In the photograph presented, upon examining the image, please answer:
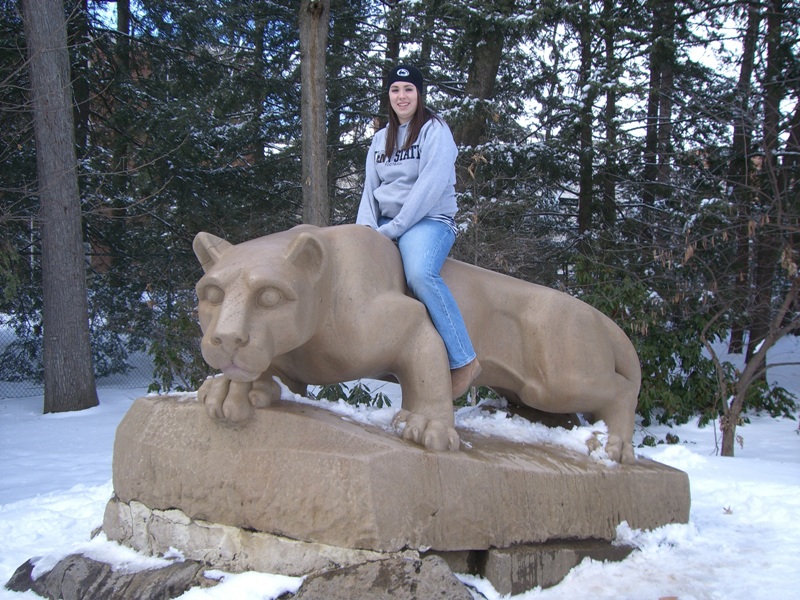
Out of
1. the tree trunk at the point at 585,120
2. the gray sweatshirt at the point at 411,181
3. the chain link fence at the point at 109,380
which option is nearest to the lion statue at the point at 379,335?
the gray sweatshirt at the point at 411,181

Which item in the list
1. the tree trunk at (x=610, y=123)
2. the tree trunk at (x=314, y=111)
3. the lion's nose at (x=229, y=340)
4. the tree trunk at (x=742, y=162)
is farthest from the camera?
the tree trunk at (x=610, y=123)

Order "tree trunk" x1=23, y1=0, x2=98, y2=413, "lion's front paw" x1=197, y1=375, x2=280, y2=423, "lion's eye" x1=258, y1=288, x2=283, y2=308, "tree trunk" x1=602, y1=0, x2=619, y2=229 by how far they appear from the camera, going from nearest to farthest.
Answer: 1. "lion's eye" x1=258, y1=288, x2=283, y2=308
2. "lion's front paw" x1=197, y1=375, x2=280, y2=423
3. "tree trunk" x1=23, y1=0, x2=98, y2=413
4. "tree trunk" x1=602, y1=0, x2=619, y2=229

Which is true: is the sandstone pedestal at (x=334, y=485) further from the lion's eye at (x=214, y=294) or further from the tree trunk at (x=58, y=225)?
the tree trunk at (x=58, y=225)

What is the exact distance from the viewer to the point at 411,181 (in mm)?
3562

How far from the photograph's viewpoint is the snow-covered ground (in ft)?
9.95

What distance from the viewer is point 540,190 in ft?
43.6

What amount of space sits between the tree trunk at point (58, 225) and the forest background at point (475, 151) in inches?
20.7

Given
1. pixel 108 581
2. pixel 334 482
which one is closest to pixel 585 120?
pixel 334 482

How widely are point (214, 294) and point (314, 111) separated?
5422mm

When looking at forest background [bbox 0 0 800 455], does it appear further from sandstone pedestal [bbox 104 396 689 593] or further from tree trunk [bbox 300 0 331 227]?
sandstone pedestal [bbox 104 396 689 593]

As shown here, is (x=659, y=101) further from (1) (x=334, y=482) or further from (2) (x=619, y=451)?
(1) (x=334, y=482)

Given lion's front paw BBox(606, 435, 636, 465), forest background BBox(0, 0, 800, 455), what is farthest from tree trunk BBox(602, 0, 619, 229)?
lion's front paw BBox(606, 435, 636, 465)

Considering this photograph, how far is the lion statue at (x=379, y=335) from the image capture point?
106 inches

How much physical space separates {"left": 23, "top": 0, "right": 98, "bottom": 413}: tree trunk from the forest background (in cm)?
53
